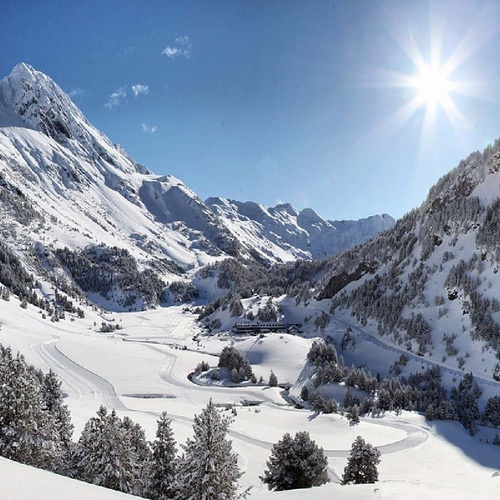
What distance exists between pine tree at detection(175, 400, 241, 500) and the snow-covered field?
270 cm

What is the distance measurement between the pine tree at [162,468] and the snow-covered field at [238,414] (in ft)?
19.0

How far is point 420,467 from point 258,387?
46.2 m

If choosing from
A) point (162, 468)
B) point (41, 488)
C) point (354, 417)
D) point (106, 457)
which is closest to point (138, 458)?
point (106, 457)

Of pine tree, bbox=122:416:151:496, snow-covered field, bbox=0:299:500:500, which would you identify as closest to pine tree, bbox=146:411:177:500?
pine tree, bbox=122:416:151:496

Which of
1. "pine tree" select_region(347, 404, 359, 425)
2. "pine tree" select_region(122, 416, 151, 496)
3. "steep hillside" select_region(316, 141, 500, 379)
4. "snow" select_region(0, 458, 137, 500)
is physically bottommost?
"pine tree" select_region(122, 416, 151, 496)

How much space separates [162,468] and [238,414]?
4207 centimetres

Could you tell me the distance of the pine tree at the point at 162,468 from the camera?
24469 mm

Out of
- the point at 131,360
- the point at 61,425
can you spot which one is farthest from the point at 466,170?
the point at 61,425

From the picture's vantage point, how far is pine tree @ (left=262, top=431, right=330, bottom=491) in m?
30.4

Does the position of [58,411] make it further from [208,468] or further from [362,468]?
[362,468]

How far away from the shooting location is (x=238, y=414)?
212ft

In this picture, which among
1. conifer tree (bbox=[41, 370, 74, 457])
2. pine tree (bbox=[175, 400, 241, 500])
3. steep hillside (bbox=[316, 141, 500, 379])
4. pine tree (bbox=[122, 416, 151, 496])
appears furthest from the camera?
steep hillside (bbox=[316, 141, 500, 379])

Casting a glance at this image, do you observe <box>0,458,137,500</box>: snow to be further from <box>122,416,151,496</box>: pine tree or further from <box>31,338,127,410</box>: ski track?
<box>31,338,127,410</box>: ski track

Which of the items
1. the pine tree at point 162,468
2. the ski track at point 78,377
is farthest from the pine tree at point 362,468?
the ski track at point 78,377
